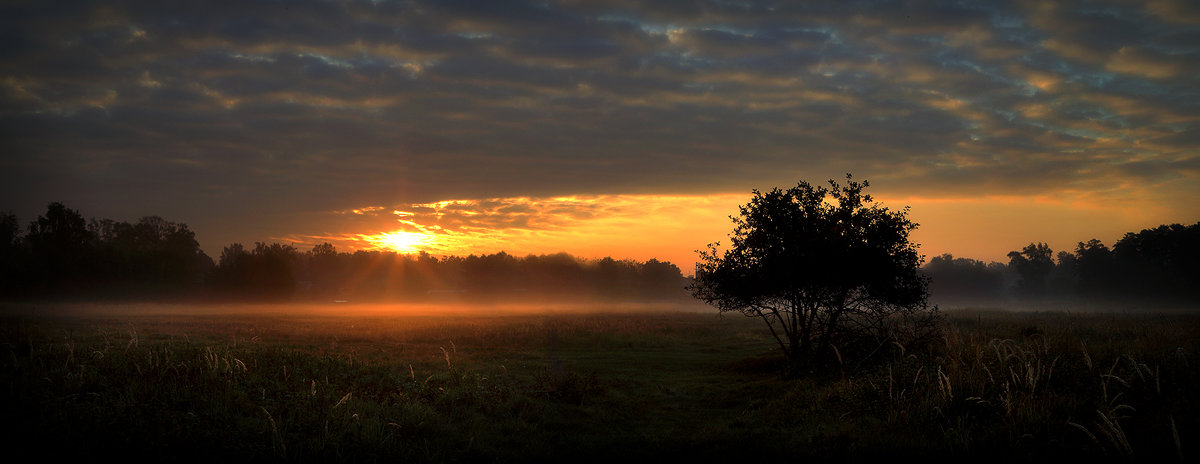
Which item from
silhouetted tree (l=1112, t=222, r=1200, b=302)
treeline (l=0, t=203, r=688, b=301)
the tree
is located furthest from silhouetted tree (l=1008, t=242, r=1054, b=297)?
the tree

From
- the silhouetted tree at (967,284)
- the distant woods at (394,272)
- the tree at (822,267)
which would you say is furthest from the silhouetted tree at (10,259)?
the silhouetted tree at (967,284)

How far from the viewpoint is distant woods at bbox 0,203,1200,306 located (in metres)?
79.8

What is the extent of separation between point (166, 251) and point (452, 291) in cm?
6736

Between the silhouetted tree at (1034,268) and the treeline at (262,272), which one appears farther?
the silhouetted tree at (1034,268)

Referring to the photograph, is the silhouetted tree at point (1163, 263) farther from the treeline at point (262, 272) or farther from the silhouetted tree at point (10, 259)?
the silhouetted tree at point (10, 259)

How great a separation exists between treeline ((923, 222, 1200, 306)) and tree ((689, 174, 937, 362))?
55698 mm

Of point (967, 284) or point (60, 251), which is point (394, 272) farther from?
point (967, 284)

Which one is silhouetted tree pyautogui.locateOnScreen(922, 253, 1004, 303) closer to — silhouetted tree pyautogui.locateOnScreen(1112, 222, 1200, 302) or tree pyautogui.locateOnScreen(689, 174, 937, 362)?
silhouetted tree pyautogui.locateOnScreen(1112, 222, 1200, 302)

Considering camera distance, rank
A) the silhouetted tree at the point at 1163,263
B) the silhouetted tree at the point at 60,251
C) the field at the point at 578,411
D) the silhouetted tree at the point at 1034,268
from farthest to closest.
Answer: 1. the silhouetted tree at the point at 1034,268
2. the silhouetted tree at the point at 1163,263
3. the silhouetted tree at the point at 60,251
4. the field at the point at 578,411

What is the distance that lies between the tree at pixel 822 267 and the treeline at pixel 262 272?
236 feet

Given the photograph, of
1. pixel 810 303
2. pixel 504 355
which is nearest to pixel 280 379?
pixel 504 355

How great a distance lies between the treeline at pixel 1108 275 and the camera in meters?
102

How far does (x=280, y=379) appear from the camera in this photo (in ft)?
47.0

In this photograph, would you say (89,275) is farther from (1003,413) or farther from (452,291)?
(1003,413)
